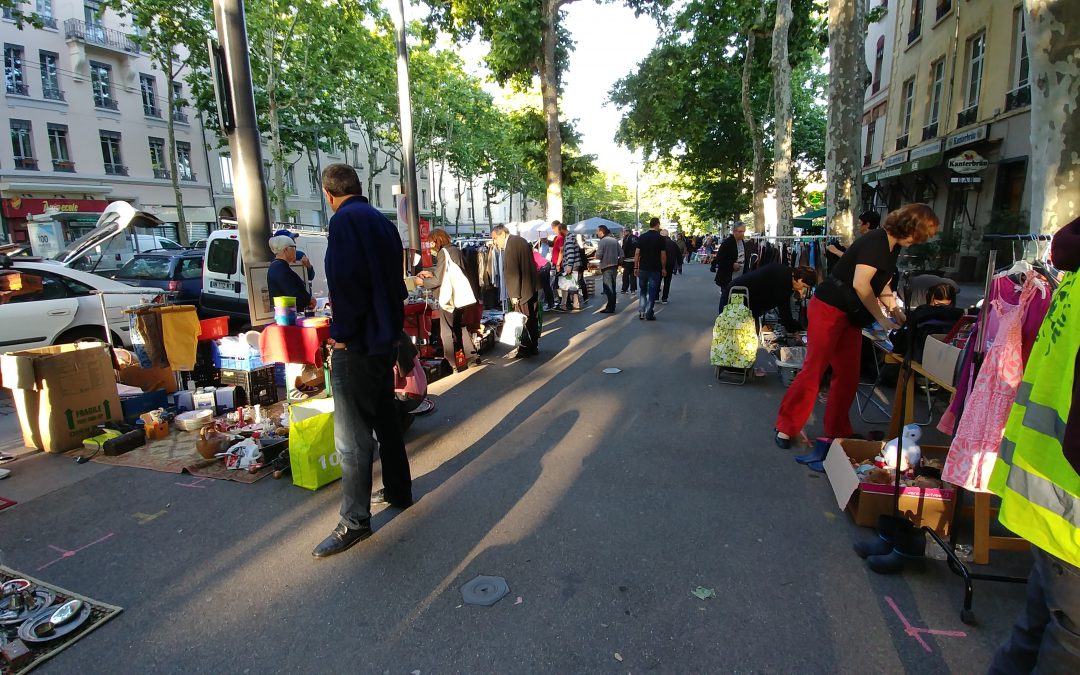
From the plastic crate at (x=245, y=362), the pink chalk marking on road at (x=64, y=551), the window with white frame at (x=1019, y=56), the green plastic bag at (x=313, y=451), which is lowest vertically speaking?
the pink chalk marking on road at (x=64, y=551)

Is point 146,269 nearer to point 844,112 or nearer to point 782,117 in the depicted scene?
point 844,112

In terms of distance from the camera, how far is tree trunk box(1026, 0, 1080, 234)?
4.79m

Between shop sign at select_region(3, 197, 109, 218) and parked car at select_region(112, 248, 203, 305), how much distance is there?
17155mm

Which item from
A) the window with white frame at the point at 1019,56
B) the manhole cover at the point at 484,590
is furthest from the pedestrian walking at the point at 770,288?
the window with white frame at the point at 1019,56

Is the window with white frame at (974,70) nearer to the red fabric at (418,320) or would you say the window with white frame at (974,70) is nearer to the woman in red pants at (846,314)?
the woman in red pants at (846,314)

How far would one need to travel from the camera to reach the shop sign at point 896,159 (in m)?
21.6

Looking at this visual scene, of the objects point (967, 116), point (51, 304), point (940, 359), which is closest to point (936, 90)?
point (967, 116)

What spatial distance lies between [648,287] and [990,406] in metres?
8.77

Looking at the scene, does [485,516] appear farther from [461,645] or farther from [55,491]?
[55,491]

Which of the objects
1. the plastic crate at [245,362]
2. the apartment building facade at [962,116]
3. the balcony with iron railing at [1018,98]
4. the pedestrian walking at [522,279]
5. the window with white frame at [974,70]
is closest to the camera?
the plastic crate at [245,362]

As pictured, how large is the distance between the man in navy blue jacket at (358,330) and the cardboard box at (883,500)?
2847 mm

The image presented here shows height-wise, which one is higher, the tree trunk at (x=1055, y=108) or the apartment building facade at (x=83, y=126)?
the apartment building facade at (x=83, y=126)

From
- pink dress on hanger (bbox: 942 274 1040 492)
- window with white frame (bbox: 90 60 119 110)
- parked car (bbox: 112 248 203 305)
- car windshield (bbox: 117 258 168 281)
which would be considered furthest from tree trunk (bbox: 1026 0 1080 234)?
window with white frame (bbox: 90 60 119 110)

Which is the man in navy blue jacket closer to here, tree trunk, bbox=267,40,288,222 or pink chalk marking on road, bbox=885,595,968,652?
pink chalk marking on road, bbox=885,595,968,652
